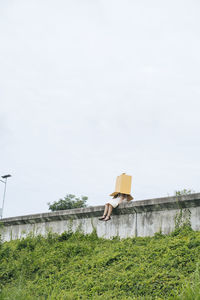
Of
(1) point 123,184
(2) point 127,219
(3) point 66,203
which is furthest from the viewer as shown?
(3) point 66,203

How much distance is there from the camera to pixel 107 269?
6.29 meters

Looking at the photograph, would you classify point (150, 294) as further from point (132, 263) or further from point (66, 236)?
point (66, 236)

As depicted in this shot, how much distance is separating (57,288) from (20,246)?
3269mm

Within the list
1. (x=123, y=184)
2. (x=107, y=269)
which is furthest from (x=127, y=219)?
(x=107, y=269)

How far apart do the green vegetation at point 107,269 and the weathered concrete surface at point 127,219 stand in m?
0.25

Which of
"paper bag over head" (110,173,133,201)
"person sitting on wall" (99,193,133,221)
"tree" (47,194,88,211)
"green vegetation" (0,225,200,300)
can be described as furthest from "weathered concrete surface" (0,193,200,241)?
"tree" (47,194,88,211)

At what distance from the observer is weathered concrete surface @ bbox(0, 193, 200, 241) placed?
7184mm

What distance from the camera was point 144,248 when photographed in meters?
6.61

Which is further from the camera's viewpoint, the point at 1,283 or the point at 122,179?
the point at 122,179

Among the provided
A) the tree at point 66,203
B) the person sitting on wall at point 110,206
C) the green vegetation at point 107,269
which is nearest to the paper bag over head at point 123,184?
the person sitting on wall at point 110,206

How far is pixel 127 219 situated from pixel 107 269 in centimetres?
199

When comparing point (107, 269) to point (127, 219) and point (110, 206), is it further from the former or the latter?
point (110, 206)

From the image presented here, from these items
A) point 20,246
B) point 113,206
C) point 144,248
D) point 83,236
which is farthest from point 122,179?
point 20,246

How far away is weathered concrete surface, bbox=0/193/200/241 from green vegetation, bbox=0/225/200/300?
0.25m
